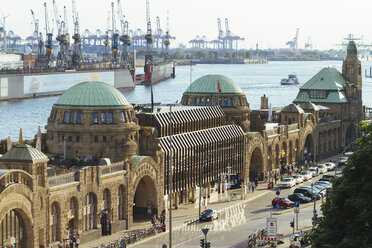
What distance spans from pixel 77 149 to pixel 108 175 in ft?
24.6

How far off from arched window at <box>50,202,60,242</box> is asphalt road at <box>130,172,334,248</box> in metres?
6.47

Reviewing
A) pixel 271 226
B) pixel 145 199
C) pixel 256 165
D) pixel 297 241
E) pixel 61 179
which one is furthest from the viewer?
pixel 256 165

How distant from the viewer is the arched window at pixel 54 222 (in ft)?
242

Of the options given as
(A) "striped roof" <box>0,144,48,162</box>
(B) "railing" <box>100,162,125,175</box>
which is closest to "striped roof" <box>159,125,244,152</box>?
(B) "railing" <box>100,162,125,175</box>

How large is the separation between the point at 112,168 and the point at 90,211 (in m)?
5.16

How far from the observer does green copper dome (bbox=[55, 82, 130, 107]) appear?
289 feet

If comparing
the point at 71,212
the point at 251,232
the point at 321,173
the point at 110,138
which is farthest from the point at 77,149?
the point at 321,173

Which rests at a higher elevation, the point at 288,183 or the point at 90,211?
the point at 90,211

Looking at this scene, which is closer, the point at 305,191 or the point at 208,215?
the point at 208,215

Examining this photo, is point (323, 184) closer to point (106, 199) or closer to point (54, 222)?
point (106, 199)

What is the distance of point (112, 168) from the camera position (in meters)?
83.2

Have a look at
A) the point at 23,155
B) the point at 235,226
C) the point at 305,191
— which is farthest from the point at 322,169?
the point at 23,155

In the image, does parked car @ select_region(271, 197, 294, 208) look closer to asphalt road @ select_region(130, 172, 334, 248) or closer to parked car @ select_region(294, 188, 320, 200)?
asphalt road @ select_region(130, 172, 334, 248)

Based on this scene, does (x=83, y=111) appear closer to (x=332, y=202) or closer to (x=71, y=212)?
(x=71, y=212)
